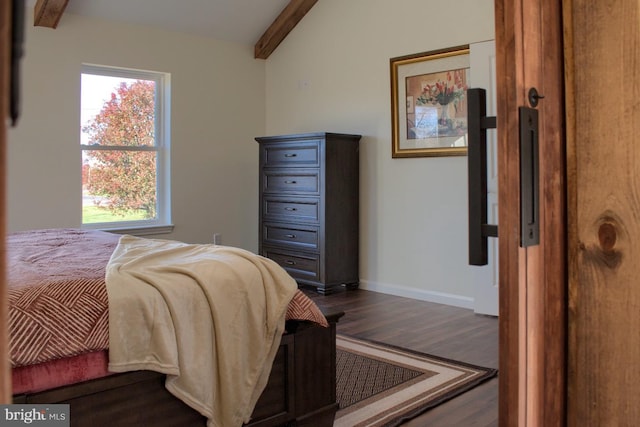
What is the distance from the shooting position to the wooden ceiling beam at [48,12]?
4504mm

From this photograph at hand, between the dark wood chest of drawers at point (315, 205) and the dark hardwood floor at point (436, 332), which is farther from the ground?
the dark wood chest of drawers at point (315, 205)

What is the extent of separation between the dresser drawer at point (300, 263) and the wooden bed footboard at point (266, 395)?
9.67 feet

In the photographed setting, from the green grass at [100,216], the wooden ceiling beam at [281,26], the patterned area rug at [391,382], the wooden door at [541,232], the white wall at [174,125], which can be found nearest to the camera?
the wooden door at [541,232]

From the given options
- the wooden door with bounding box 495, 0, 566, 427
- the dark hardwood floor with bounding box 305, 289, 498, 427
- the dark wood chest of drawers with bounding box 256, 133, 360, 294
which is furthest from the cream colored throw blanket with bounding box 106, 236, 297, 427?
the dark wood chest of drawers with bounding box 256, 133, 360, 294

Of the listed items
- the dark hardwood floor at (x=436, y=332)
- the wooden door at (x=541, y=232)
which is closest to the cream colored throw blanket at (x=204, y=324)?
the dark hardwood floor at (x=436, y=332)

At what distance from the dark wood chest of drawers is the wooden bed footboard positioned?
2903 mm

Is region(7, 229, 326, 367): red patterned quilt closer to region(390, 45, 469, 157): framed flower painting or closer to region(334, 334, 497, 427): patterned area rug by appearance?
region(334, 334, 497, 427): patterned area rug

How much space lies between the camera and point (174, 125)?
5.57 m

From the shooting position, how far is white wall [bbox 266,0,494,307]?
15.3 feet

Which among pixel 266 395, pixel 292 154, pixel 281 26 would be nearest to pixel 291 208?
pixel 292 154

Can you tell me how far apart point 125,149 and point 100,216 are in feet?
2.17

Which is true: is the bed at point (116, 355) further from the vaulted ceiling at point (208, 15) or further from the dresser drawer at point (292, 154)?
the vaulted ceiling at point (208, 15)

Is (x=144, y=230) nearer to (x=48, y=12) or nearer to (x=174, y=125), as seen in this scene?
(x=174, y=125)

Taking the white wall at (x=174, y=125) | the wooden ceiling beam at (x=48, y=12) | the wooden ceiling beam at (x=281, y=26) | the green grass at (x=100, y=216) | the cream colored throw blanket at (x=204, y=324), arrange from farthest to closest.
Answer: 1. the wooden ceiling beam at (x=281, y=26)
2. the green grass at (x=100, y=216)
3. the white wall at (x=174, y=125)
4. the wooden ceiling beam at (x=48, y=12)
5. the cream colored throw blanket at (x=204, y=324)
